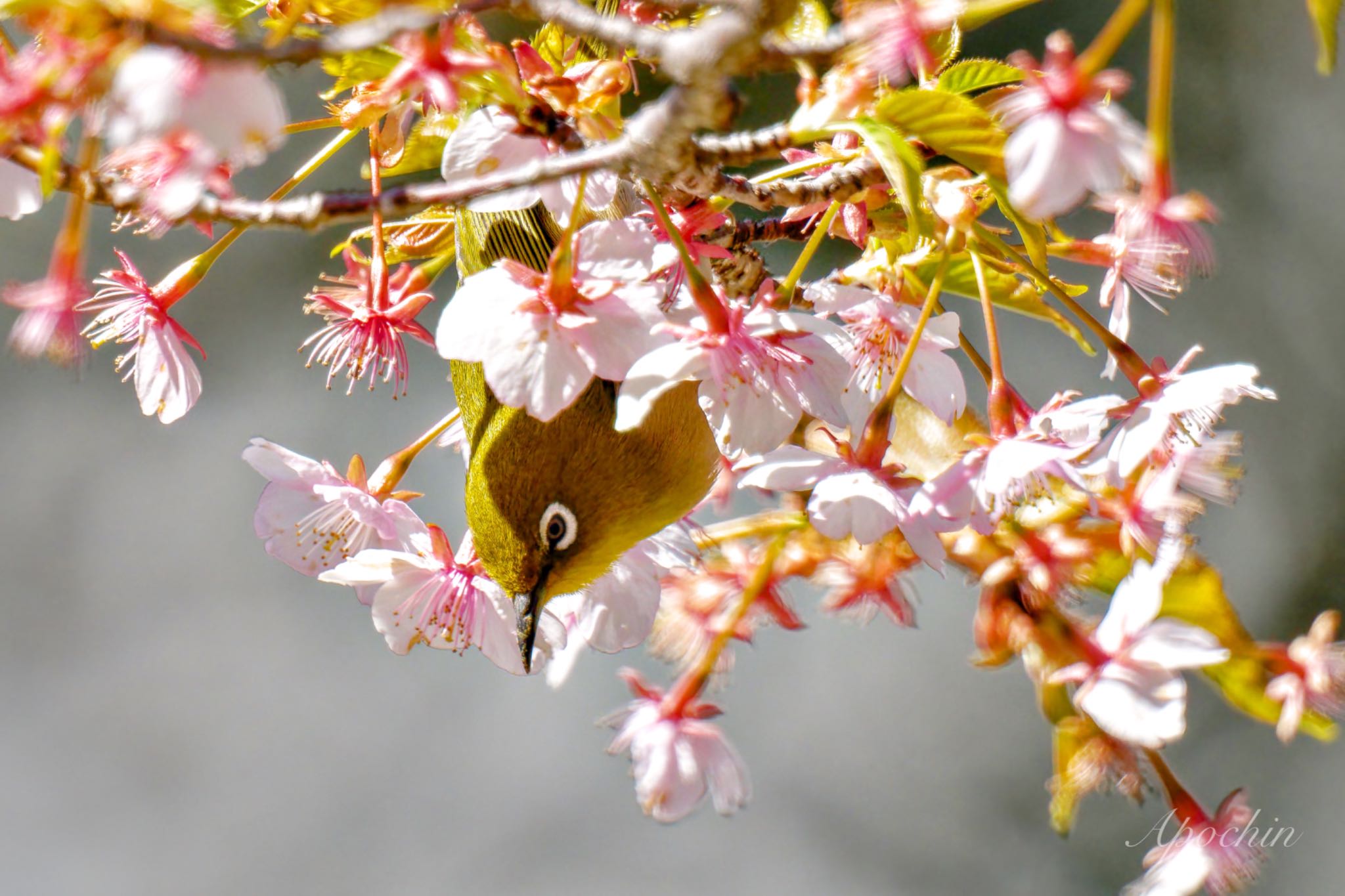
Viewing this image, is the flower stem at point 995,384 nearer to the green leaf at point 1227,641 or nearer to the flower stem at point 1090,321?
the flower stem at point 1090,321

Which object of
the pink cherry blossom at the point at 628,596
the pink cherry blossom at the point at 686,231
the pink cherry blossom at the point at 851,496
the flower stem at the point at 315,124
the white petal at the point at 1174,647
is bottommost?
the pink cherry blossom at the point at 628,596

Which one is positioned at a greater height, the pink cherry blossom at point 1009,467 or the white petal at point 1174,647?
the pink cherry blossom at point 1009,467

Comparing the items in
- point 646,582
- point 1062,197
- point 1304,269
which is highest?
point 1062,197

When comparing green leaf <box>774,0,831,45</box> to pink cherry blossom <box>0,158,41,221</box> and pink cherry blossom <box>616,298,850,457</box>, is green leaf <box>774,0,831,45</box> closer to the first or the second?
pink cherry blossom <box>616,298,850,457</box>

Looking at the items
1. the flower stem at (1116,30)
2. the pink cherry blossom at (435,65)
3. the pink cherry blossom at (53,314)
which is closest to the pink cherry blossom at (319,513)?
the pink cherry blossom at (53,314)

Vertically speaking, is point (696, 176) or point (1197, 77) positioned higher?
point (696, 176)

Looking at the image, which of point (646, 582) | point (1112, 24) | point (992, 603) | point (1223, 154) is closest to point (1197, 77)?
point (1223, 154)

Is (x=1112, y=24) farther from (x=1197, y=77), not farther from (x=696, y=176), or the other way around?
(x=1197, y=77)
